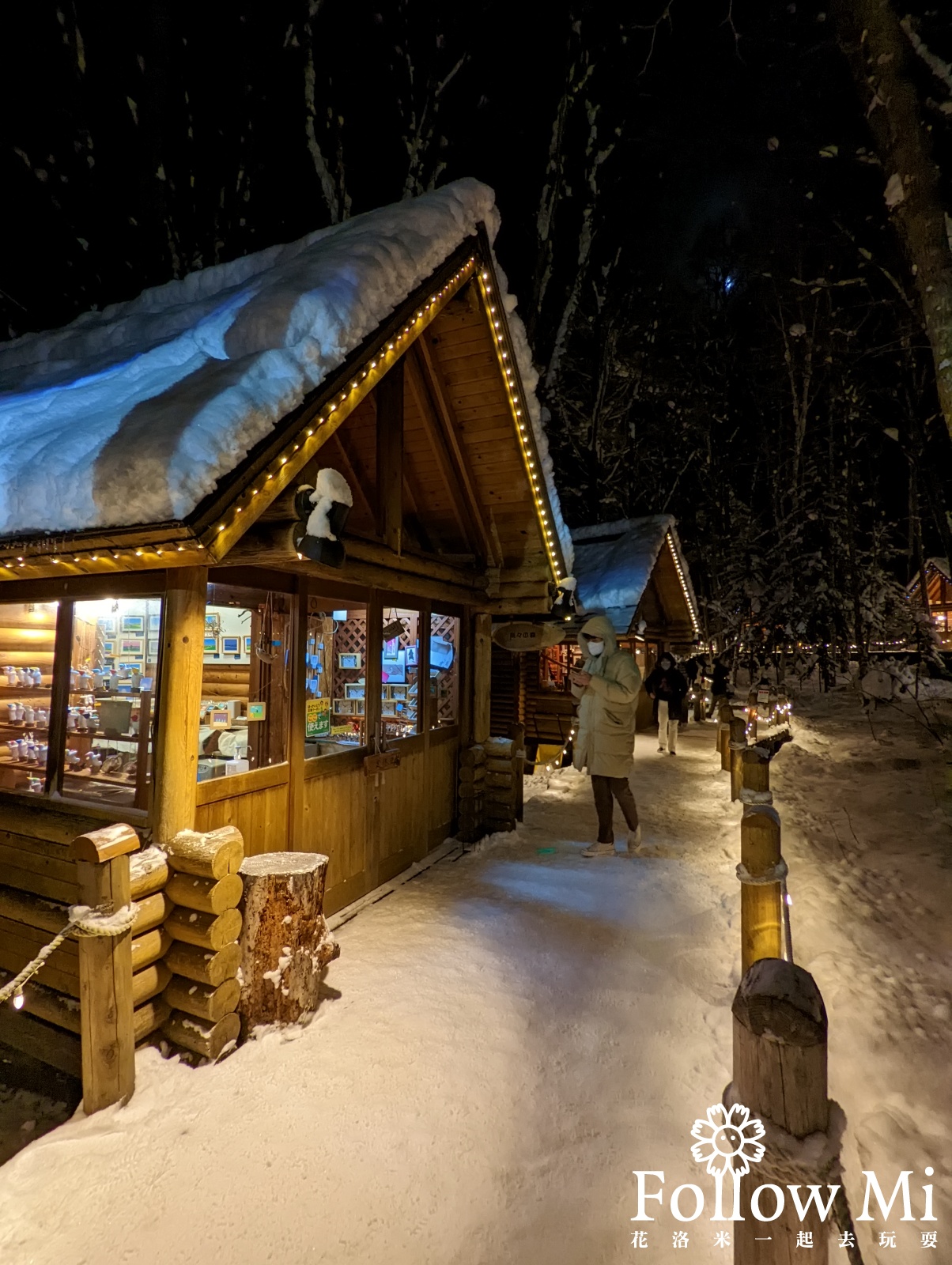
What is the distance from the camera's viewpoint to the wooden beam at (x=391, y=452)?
5.82 metres

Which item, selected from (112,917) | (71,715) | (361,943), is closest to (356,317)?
(71,715)

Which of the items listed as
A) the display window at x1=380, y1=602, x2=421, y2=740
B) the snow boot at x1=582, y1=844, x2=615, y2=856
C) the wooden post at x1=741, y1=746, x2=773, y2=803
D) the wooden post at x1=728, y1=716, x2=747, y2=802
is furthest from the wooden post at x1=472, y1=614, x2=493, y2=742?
the wooden post at x1=728, y1=716, x2=747, y2=802

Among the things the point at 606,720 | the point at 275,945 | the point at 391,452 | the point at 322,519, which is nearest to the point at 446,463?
the point at 391,452

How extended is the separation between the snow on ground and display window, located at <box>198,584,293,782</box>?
1.78m

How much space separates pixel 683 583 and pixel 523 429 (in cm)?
1323

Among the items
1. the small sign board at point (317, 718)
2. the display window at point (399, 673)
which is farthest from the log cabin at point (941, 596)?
the small sign board at point (317, 718)

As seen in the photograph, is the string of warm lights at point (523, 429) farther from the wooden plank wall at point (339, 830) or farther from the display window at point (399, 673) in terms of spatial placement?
the wooden plank wall at point (339, 830)

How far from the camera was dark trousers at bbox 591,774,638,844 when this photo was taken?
6918mm

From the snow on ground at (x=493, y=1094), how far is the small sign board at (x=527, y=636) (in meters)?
3.21

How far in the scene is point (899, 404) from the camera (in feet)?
53.2

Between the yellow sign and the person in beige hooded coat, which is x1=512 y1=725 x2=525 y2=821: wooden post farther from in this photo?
the yellow sign

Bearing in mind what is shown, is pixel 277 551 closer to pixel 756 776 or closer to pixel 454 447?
pixel 454 447

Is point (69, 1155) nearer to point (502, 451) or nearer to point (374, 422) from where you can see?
point (374, 422)

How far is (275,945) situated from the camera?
3.82 meters
